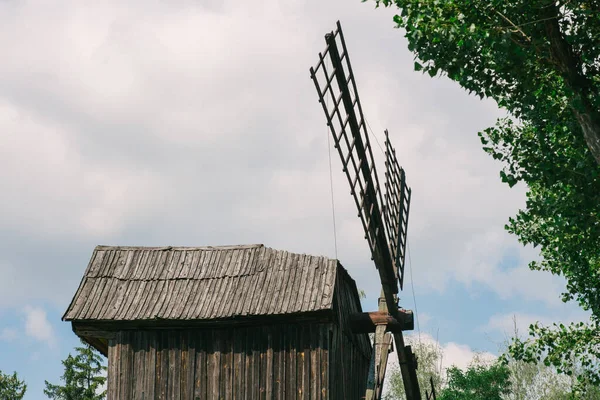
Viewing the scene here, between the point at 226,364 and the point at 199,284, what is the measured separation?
2075mm

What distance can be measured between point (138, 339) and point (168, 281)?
154cm

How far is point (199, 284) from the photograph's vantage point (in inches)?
709

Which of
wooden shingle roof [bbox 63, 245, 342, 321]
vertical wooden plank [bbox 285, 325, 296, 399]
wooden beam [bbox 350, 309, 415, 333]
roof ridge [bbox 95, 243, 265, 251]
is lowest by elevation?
vertical wooden plank [bbox 285, 325, 296, 399]

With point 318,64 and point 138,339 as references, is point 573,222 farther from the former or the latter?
point 138,339

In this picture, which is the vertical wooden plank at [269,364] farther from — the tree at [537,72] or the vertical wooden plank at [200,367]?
the tree at [537,72]

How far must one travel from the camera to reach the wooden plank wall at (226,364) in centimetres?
1666

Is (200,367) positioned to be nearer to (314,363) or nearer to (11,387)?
(314,363)

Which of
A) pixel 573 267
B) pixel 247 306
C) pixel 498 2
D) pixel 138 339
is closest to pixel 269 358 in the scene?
pixel 247 306

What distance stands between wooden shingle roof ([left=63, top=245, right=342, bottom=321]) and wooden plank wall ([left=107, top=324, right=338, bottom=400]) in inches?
22.3

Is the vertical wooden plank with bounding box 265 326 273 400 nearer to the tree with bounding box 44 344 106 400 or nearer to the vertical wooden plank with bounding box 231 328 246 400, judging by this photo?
the vertical wooden plank with bounding box 231 328 246 400

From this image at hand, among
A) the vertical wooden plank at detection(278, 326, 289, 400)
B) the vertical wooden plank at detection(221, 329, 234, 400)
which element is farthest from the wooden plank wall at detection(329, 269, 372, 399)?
the vertical wooden plank at detection(221, 329, 234, 400)

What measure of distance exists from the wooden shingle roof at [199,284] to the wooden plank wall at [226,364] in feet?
1.86

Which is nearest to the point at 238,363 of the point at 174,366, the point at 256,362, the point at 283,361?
the point at 256,362

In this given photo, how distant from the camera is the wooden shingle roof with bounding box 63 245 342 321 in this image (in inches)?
669
